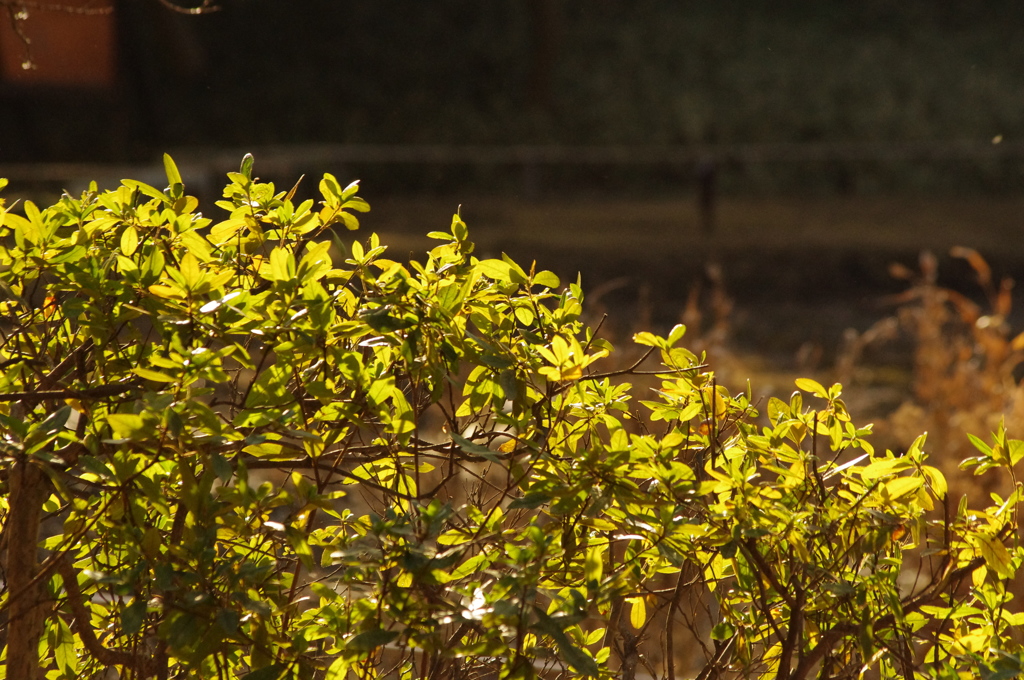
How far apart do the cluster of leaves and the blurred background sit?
5596 mm

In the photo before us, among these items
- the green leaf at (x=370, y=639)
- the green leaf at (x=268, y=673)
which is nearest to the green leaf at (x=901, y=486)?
the green leaf at (x=370, y=639)

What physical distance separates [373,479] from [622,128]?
1661 centimetres

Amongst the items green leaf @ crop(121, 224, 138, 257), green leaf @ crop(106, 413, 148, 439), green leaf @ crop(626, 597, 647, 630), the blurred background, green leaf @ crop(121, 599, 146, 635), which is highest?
green leaf @ crop(121, 224, 138, 257)

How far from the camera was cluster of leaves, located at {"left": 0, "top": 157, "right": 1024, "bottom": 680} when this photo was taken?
1113 millimetres

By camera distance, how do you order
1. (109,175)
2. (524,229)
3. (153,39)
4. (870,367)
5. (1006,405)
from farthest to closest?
(153,39), (524,229), (109,175), (870,367), (1006,405)

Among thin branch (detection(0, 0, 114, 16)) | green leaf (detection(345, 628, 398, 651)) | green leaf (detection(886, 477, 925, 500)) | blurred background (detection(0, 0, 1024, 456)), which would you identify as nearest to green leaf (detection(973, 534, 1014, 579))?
green leaf (detection(886, 477, 925, 500))

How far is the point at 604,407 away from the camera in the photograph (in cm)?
142

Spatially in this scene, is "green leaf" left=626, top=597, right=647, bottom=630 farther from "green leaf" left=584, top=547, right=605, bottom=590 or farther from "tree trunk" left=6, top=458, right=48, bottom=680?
"tree trunk" left=6, top=458, right=48, bottom=680

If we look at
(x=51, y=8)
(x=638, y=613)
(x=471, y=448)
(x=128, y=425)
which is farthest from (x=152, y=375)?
(x=51, y=8)

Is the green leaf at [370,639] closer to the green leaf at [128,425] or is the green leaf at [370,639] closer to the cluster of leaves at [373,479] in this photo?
the cluster of leaves at [373,479]

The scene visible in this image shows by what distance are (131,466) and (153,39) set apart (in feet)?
59.8

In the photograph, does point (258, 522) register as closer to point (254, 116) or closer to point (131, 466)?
point (131, 466)

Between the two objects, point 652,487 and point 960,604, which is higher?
point 652,487

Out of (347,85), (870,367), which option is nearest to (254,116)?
(347,85)
